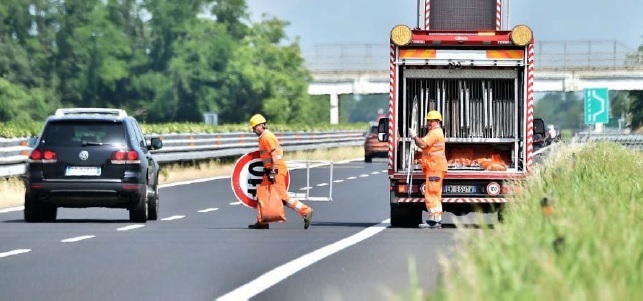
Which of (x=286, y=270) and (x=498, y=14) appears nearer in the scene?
(x=286, y=270)

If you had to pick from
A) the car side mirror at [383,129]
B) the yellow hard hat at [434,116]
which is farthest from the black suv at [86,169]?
the yellow hard hat at [434,116]

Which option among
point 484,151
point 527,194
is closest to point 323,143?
point 484,151

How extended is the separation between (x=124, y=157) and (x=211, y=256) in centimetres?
669

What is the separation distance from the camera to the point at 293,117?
136m

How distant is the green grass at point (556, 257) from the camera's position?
7.81 meters

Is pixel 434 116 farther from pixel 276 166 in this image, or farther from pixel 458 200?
pixel 276 166

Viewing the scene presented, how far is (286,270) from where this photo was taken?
15195mm

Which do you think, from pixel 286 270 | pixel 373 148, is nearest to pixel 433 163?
pixel 286 270

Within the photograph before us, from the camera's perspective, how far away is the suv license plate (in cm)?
2348

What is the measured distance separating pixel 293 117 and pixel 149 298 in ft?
406

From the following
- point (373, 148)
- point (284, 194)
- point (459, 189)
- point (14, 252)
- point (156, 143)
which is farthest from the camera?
point (373, 148)

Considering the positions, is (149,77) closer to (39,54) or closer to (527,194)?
(39,54)

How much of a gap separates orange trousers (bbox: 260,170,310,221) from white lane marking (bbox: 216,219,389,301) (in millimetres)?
1070

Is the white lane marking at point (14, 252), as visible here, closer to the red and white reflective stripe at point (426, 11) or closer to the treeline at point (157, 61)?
the red and white reflective stripe at point (426, 11)
